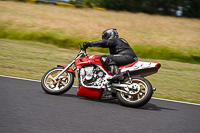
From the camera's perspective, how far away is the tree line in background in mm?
40969

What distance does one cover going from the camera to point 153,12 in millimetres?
41938

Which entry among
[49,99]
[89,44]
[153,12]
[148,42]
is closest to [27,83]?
[49,99]

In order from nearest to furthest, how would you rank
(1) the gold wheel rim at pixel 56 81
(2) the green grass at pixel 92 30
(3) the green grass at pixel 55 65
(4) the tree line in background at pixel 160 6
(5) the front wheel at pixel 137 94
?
(5) the front wheel at pixel 137 94 → (1) the gold wheel rim at pixel 56 81 → (3) the green grass at pixel 55 65 → (2) the green grass at pixel 92 30 → (4) the tree line in background at pixel 160 6

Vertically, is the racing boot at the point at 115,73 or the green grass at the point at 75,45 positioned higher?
the green grass at the point at 75,45

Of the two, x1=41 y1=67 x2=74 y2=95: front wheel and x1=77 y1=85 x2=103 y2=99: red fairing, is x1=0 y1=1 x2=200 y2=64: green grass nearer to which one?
x1=41 y1=67 x2=74 y2=95: front wheel

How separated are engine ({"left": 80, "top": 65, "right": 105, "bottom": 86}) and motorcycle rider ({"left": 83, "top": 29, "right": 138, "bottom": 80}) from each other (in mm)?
252

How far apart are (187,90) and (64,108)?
18.2 ft

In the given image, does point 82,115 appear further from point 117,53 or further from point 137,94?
point 117,53

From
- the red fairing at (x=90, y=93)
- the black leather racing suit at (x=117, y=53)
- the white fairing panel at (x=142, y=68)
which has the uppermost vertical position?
the black leather racing suit at (x=117, y=53)

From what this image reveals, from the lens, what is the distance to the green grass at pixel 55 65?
367 inches

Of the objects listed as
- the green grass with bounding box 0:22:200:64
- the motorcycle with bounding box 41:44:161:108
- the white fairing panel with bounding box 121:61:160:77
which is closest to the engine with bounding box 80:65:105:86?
the motorcycle with bounding box 41:44:161:108

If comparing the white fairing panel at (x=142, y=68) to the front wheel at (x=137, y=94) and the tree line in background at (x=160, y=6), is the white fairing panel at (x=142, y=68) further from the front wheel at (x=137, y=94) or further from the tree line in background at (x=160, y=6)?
the tree line in background at (x=160, y=6)

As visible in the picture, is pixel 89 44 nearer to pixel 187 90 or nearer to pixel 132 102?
pixel 132 102

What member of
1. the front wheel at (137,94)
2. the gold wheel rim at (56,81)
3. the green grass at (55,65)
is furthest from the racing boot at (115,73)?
the green grass at (55,65)
